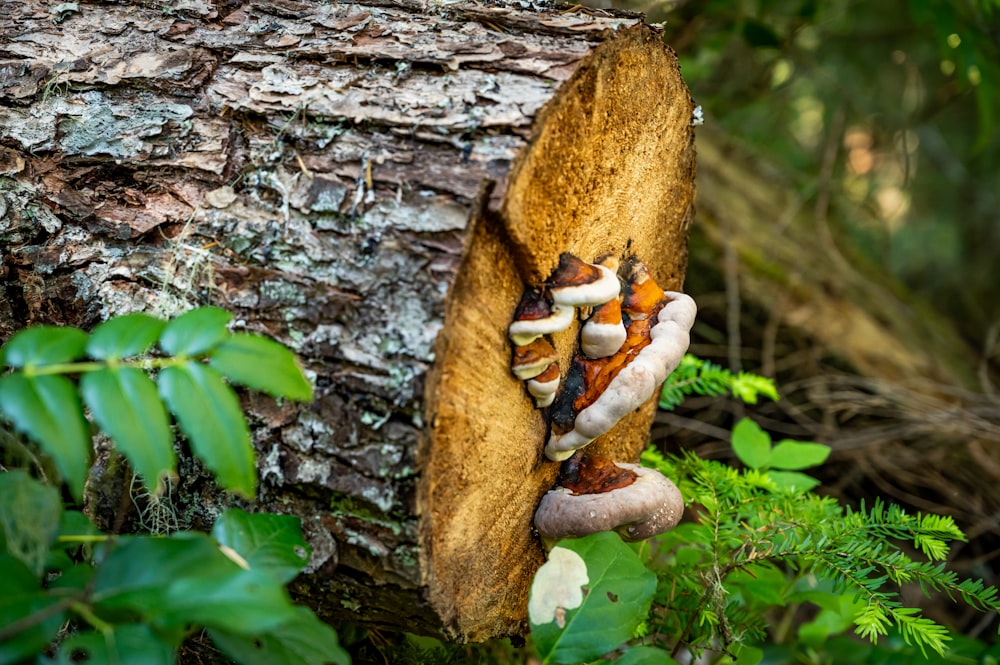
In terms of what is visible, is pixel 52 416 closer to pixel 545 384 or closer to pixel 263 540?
pixel 263 540

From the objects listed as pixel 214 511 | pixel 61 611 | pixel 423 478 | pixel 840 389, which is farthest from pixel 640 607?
pixel 840 389

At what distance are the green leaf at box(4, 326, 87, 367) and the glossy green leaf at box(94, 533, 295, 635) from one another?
0.26 m

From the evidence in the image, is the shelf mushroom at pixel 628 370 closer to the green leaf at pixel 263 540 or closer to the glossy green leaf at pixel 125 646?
the green leaf at pixel 263 540

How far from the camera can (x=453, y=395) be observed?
52.3 inches

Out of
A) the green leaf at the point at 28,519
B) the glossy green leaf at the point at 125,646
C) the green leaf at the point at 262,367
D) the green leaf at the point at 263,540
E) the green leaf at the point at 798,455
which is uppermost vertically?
the green leaf at the point at 262,367

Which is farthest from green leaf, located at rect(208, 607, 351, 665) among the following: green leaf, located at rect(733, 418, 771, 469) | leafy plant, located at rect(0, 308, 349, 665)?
green leaf, located at rect(733, 418, 771, 469)

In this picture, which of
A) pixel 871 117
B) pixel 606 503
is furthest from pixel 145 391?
pixel 871 117

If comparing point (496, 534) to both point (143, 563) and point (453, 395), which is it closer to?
point (453, 395)

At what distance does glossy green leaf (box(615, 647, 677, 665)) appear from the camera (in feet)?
4.33

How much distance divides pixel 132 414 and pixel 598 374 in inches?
37.2

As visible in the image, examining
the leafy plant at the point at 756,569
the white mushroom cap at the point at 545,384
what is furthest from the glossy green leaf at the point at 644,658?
the white mushroom cap at the point at 545,384

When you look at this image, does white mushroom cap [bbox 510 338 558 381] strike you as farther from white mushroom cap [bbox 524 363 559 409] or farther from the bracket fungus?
the bracket fungus

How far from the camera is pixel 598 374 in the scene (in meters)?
1.62

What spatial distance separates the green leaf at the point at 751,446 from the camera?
213cm
